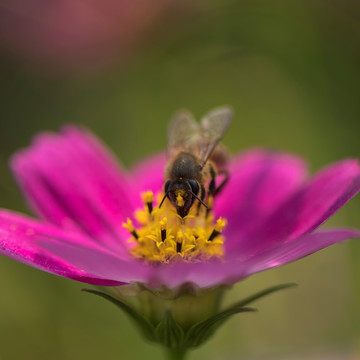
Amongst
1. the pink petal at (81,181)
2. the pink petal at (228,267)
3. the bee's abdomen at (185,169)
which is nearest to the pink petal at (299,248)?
the pink petal at (228,267)

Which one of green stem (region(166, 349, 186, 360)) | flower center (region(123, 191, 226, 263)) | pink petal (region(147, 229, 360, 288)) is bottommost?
green stem (region(166, 349, 186, 360))

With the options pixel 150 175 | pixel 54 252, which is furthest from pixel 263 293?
pixel 150 175

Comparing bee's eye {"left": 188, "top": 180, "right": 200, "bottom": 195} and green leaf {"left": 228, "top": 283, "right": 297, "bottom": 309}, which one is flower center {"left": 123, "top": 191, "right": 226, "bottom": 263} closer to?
bee's eye {"left": 188, "top": 180, "right": 200, "bottom": 195}

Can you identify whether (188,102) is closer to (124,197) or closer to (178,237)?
(124,197)

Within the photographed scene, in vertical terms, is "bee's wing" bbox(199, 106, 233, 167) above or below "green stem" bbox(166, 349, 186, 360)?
above

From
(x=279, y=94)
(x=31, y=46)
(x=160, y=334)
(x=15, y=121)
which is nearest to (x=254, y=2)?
(x=279, y=94)

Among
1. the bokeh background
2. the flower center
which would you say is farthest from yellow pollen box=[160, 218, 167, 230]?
the bokeh background

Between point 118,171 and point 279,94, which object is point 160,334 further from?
point 279,94

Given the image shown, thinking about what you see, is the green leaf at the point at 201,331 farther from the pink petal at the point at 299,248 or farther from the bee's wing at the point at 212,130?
the bee's wing at the point at 212,130
